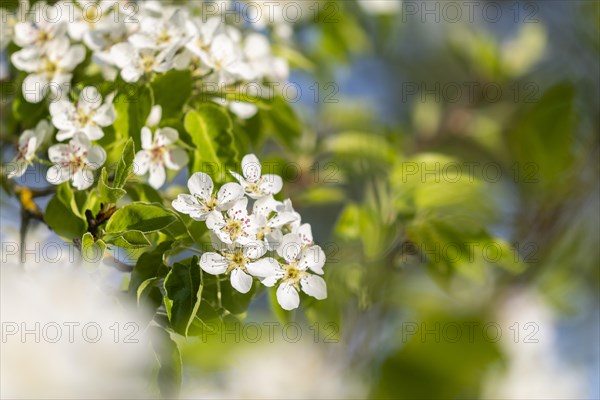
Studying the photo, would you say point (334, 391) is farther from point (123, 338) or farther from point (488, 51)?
point (488, 51)

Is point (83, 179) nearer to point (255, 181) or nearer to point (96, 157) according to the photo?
point (96, 157)

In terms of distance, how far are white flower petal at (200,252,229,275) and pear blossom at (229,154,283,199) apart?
0.06 m

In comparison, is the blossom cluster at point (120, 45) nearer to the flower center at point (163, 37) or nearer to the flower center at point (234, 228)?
the flower center at point (163, 37)

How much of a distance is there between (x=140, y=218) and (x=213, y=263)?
0.06 meters

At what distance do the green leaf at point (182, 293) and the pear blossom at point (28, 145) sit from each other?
0.17 metres

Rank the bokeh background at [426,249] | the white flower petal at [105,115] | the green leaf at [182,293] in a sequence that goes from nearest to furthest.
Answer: the bokeh background at [426,249] < the green leaf at [182,293] < the white flower petal at [105,115]

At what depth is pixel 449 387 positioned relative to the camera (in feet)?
0.81

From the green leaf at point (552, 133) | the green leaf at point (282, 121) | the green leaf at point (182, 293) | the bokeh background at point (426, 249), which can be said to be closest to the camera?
the bokeh background at point (426, 249)

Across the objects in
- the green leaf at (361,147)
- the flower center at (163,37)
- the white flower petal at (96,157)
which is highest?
the flower center at (163,37)

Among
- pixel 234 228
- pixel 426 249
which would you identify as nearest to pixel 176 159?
pixel 234 228

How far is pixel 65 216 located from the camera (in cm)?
56

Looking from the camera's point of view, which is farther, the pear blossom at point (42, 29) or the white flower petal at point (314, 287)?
the pear blossom at point (42, 29)

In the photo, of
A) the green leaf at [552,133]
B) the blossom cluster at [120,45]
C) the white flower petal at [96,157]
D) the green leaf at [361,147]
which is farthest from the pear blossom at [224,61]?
the green leaf at [552,133]

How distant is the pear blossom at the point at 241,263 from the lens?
52cm
